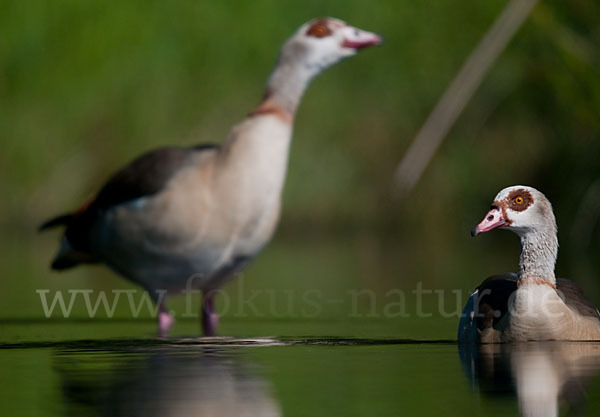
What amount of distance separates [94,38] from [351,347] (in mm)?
8624

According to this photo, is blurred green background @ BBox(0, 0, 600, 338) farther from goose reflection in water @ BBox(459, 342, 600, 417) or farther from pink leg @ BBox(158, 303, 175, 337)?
goose reflection in water @ BBox(459, 342, 600, 417)

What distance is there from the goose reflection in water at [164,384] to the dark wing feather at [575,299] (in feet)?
5.82

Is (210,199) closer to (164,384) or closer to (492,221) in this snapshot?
(492,221)

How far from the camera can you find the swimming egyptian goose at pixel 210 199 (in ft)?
24.1

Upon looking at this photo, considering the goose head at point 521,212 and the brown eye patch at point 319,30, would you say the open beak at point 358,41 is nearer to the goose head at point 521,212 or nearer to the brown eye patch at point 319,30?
the brown eye patch at point 319,30

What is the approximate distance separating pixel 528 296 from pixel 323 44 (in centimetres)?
237

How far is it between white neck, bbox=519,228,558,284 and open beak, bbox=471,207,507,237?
0.66 feet

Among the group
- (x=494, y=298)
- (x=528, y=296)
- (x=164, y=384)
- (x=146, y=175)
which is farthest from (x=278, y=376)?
(x=146, y=175)

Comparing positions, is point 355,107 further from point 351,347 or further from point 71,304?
point 351,347

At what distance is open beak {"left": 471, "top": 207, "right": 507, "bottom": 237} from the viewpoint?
6066 millimetres

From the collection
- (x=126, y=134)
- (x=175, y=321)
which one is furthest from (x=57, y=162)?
(x=175, y=321)

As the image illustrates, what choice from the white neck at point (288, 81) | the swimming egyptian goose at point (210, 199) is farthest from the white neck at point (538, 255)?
the white neck at point (288, 81)

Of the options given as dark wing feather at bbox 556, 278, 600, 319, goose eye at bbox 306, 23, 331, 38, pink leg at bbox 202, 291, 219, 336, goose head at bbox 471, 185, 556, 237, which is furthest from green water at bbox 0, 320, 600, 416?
goose eye at bbox 306, 23, 331, 38

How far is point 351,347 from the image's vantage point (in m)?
5.87
